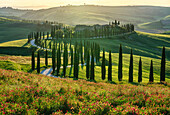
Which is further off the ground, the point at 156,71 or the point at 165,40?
the point at 165,40

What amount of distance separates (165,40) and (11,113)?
21868 centimetres

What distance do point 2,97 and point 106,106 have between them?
874cm

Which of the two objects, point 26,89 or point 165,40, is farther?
point 165,40

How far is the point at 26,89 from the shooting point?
15.2m

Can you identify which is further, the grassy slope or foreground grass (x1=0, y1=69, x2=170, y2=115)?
the grassy slope

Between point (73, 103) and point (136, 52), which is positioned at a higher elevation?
point (73, 103)

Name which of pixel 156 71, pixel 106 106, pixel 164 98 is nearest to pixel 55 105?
pixel 106 106

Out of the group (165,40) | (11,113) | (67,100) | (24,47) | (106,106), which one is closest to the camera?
(11,113)

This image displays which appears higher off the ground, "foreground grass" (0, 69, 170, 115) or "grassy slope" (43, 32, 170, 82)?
"foreground grass" (0, 69, 170, 115)

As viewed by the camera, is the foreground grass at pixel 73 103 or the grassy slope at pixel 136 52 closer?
the foreground grass at pixel 73 103

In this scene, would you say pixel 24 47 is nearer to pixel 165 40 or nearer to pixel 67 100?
pixel 67 100

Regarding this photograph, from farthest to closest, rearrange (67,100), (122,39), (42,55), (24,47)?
(122,39), (24,47), (42,55), (67,100)

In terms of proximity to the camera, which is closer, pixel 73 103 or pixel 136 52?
pixel 73 103

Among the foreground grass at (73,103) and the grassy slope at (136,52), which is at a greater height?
the foreground grass at (73,103)
